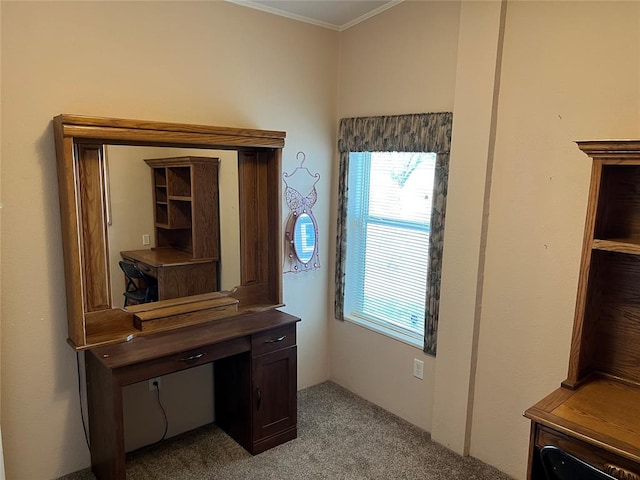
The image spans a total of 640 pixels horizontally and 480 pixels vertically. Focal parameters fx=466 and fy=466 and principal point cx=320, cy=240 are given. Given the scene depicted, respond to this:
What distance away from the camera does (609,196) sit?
1.79m

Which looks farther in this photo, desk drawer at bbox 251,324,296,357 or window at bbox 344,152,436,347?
window at bbox 344,152,436,347

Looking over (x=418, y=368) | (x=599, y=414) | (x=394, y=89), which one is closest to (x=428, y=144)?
(x=394, y=89)

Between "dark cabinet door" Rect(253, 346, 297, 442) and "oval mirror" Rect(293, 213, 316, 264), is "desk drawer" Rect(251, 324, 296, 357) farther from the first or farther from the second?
"oval mirror" Rect(293, 213, 316, 264)

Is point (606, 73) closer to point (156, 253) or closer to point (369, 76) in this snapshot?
point (369, 76)

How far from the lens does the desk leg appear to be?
6.77ft

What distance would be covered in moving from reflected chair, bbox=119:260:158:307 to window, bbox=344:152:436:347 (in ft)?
4.44

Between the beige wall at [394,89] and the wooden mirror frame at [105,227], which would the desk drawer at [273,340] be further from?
the beige wall at [394,89]

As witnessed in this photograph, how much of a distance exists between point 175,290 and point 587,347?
1.97m

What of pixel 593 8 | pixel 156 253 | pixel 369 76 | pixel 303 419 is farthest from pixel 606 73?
pixel 303 419

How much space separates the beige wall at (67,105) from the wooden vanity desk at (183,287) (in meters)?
0.11

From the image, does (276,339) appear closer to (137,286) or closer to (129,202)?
(137,286)

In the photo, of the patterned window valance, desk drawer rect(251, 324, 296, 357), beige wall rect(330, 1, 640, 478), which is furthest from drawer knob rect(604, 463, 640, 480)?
desk drawer rect(251, 324, 296, 357)

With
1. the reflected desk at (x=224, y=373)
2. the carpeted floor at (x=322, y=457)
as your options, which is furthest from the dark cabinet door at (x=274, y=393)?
the carpeted floor at (x=322, y=457)

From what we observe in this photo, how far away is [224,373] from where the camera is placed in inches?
108
